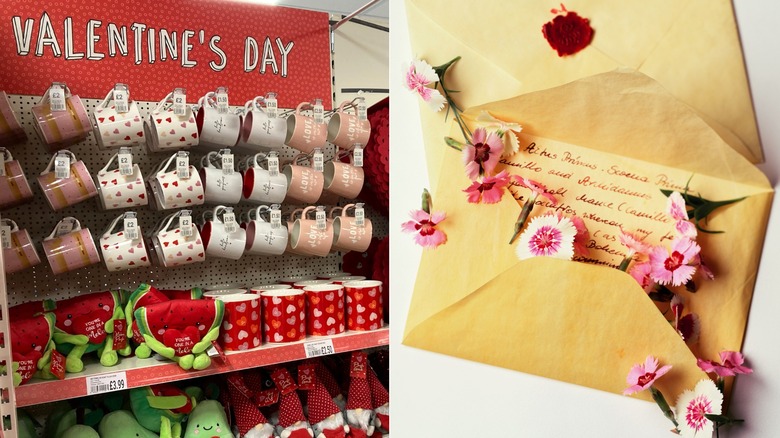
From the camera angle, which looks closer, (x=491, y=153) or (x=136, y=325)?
(x=491, y=153)

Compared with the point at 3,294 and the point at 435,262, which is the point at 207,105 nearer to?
the point at 3,294

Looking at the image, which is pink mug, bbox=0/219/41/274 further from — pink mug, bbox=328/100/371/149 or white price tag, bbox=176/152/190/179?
pink mug, bbox=328/100/371/149

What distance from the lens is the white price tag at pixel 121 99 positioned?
5.92 ft

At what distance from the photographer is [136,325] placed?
185cm

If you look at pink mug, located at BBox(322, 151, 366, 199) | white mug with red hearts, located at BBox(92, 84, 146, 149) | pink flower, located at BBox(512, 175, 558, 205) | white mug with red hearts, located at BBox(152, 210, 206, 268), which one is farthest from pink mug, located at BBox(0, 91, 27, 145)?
pink flower, located at BBox(512, 175, 558, 205)

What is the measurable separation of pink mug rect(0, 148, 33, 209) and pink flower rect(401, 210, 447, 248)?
1481mm

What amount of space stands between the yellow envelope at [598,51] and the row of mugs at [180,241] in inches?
56.2

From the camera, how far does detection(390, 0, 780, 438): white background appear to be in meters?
0.44

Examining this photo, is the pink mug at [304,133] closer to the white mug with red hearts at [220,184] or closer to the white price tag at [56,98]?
the white mug with red hearts at [220,184]

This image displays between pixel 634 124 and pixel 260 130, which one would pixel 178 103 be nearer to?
pixel 260 130

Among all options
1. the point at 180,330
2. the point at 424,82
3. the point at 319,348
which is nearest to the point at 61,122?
the point at 180,330

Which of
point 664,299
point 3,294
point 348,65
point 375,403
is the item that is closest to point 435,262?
point 664,299

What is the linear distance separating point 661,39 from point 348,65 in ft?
7.50

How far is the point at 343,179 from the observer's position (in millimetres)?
2232
